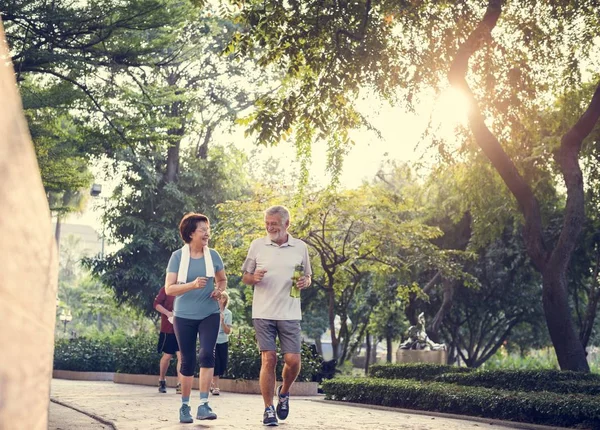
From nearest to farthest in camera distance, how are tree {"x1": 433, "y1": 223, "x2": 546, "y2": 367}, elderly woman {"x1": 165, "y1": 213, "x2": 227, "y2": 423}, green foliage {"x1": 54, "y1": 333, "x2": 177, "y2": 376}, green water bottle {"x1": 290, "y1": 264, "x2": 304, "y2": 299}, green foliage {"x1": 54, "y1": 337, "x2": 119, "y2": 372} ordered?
elderly woman {"x1": 165, "y1": 213, "x2": 227, "y2": 423} → green water bottle {"x1": 290, "y1": 264, "x2": 304, "y2": 299} → green foliage {"x1": 54, "y1": 333, "x2": 177, "y2": 376} → green foliage {"x1": 54, "y1": 337, "x2": 119, "y2": 372} → tree {"x1": 433, "y1": 223, "x2": 546, "y2": 367}

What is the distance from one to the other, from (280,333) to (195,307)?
0.91 metres

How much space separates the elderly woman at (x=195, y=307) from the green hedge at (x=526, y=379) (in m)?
6.67

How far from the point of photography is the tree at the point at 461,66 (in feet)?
47.2

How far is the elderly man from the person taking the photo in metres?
8.53

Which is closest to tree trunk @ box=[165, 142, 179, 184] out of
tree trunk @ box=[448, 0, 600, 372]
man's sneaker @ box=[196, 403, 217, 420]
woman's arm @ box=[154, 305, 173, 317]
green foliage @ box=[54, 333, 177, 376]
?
green foliage @ box=[54, 333, 177, 376]

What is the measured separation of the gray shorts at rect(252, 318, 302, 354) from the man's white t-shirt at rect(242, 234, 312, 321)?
0.21 ft

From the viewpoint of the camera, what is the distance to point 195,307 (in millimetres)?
8281

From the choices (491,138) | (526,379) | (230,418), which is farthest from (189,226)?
(491,138)

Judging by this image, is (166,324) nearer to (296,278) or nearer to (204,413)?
(204,413)

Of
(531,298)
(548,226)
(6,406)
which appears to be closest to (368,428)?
(6,406)

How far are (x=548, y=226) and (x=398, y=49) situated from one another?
42.5ft

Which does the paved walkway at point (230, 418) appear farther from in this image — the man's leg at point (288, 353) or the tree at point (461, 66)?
the tree at point (461, 66)

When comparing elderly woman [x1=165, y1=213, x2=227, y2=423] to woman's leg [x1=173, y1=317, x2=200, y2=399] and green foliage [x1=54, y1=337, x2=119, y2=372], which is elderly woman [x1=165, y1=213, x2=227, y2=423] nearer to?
woman's leg [x1=173, y1=317, x2=200, y2=399]

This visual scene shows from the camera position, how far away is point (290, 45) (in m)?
14.3
